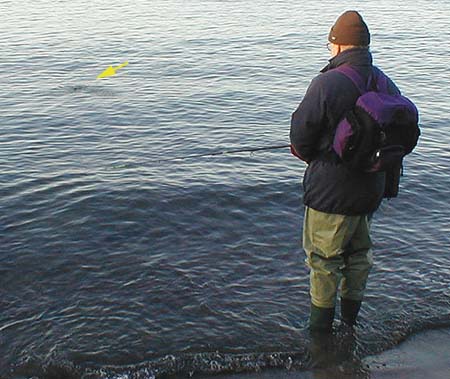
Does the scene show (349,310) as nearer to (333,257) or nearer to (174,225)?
(333,257)

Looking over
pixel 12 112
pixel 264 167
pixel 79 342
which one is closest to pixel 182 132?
pixel 264 167

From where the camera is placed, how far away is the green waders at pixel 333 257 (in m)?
4.95

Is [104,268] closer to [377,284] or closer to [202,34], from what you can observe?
[377,284]

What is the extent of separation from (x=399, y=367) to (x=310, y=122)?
84.8 inches

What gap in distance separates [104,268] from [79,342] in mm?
1414

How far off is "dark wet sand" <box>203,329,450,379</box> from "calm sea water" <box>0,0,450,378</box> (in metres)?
0.13

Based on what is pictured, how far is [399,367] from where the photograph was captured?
201 inches

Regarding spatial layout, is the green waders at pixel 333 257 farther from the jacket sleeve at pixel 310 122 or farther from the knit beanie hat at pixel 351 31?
the knit beanie hat at pixel 351 31

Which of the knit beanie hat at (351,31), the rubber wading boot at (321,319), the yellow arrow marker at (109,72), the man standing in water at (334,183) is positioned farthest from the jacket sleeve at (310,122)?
the yellow arrow marker at (109,72)

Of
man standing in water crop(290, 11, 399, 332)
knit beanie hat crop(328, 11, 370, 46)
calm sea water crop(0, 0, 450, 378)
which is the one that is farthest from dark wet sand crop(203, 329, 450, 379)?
knit beanie hat crop(328, 11, 370, 46)

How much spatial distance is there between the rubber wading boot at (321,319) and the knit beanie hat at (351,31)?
2.23 m

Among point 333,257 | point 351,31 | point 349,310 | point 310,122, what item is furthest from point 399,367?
point 351,31

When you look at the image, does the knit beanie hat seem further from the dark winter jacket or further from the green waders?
the green waders

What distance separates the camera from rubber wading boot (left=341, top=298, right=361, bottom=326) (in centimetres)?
554
